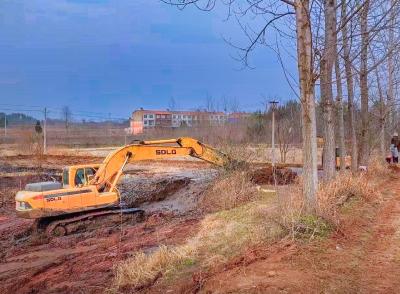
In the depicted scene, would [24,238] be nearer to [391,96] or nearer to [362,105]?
[362,105]

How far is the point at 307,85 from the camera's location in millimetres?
9852

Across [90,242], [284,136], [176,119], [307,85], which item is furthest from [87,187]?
[176,119]

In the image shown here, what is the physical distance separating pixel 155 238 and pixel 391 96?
16.7m

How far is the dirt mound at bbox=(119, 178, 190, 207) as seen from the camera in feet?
68.3

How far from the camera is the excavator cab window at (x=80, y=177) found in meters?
16.7

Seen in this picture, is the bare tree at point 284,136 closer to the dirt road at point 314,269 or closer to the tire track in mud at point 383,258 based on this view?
the tire track in mud at point 383,258

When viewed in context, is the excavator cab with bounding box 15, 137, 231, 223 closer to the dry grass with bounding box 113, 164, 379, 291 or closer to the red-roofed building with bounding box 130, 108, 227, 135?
the dry grass with bounding box 113, 164, 379, 291

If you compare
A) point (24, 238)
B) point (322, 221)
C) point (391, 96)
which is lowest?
point (24, 238)

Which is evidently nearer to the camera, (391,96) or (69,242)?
(69,242)

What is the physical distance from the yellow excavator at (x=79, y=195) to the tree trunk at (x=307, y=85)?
8013mm

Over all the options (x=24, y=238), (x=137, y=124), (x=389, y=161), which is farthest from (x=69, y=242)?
(x=137, y=124)

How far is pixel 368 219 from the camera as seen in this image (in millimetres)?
11562

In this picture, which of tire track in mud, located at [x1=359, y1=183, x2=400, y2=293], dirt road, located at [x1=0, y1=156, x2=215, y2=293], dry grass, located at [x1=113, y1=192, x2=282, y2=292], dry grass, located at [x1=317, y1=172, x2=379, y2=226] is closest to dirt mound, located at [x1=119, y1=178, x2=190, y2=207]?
dirt road, located at [x1=0, y1=156, x2=215, y2=293]

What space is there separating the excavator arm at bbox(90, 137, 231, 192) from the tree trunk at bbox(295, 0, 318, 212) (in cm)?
826
